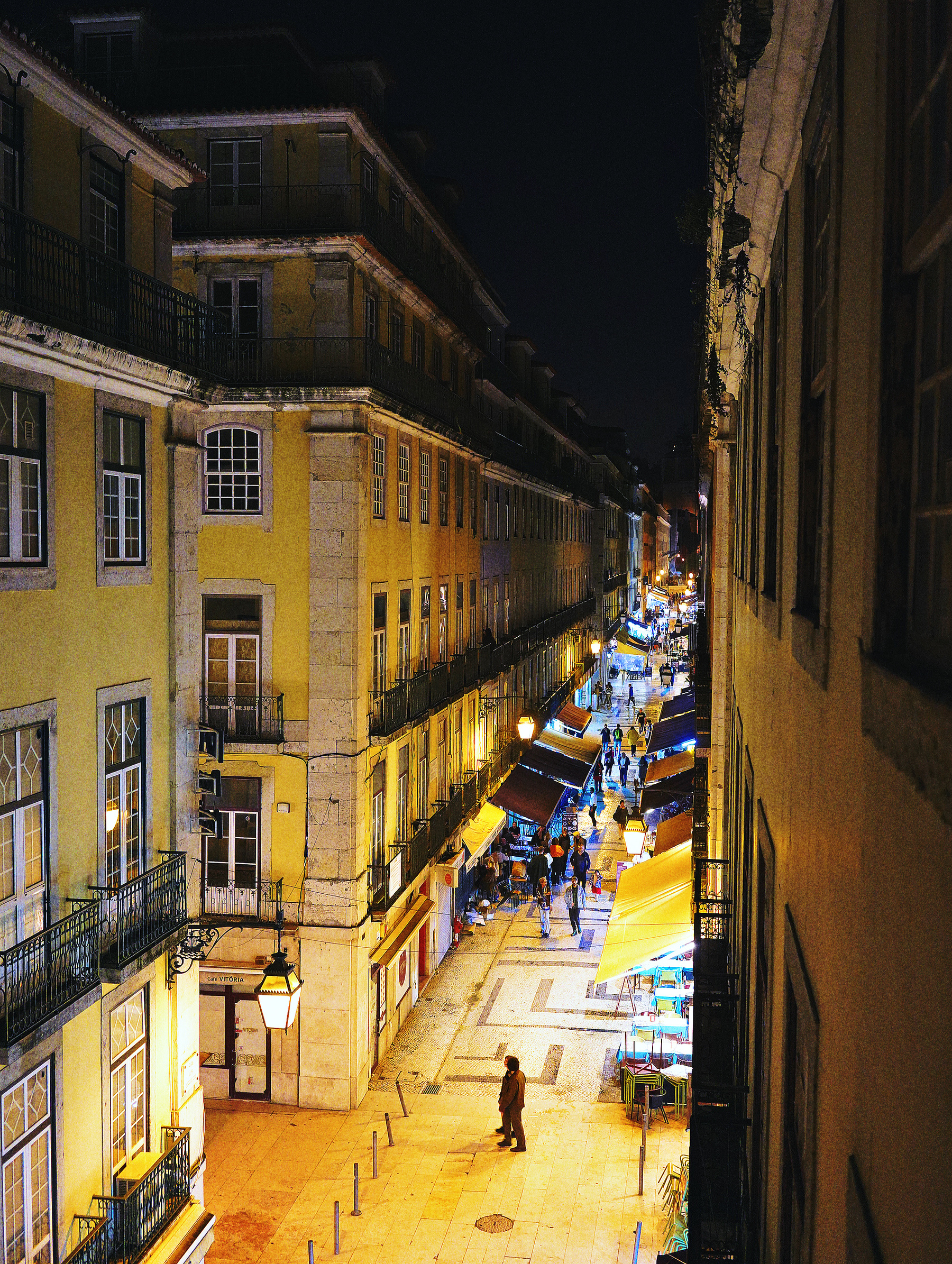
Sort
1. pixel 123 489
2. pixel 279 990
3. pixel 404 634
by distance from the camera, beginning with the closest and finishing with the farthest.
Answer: pixel 123 489 < pixel 279 990 < pixel 404 634

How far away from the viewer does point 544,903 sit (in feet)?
103

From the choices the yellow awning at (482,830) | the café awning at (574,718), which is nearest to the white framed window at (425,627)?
the yellow awning at (482,830)

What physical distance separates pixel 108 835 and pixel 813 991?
380 inches

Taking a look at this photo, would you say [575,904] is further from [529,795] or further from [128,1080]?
[128,1080]

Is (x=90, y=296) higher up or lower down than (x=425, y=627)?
higher up

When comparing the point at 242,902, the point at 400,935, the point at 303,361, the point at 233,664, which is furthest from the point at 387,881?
the point at 303,361

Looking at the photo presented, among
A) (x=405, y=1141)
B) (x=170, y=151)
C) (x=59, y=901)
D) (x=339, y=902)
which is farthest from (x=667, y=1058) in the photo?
(x=170, y=151)

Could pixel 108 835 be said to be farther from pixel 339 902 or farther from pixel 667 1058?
pixel 667 1058

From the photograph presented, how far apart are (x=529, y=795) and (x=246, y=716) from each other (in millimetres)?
13836

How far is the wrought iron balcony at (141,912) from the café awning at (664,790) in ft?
60.1

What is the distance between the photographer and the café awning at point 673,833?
25406 millimetres

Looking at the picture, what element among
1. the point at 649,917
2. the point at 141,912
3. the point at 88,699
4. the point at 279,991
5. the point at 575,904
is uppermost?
the point at 88,699

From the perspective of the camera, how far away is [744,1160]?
26.2 feet

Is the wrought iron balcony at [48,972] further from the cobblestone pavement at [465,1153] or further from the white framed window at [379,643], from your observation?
the white framed window at [379,643]
